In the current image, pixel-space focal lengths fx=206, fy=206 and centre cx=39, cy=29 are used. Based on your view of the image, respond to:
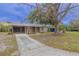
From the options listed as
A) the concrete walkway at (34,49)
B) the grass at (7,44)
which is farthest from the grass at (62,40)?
the grass at (7,44)

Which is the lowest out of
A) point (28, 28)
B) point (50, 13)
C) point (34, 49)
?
point (34, 49)

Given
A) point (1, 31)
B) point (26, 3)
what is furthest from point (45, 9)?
point (1, 31)

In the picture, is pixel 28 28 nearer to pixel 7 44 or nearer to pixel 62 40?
pixel 7 44

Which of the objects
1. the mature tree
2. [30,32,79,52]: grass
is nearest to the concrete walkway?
[30,32,79,52]: grass

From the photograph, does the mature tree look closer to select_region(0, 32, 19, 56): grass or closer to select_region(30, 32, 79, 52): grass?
select_region(30, 32, 79, 52): grass

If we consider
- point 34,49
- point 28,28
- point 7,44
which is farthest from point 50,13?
point 7,44

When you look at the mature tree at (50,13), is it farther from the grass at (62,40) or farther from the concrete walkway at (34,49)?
the concrete walkway at (34,49)

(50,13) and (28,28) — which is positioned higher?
(50,13)
